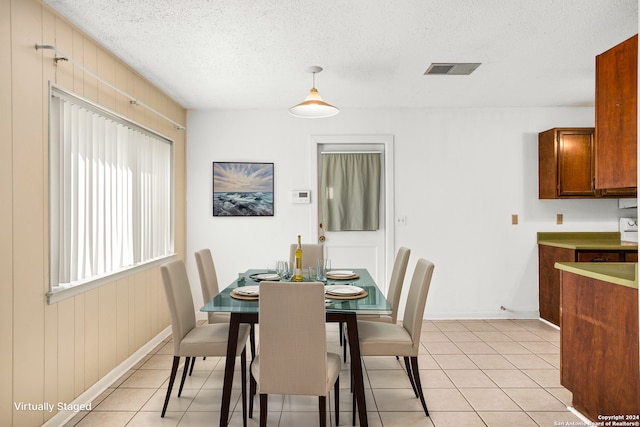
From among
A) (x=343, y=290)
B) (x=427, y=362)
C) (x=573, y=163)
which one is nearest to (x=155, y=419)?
(x=343, y=290)

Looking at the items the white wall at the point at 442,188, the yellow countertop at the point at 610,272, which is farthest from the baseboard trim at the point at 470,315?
the yellow countertop at the point at 610,272

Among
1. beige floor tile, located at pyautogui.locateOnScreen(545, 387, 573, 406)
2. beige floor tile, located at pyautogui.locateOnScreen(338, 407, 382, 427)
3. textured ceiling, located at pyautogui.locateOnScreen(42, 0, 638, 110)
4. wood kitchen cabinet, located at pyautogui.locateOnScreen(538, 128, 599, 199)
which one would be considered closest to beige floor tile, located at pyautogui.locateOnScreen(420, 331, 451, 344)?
beige floor tile, located at pyautogui.locateOnScreen(545, 387, 573, 406)

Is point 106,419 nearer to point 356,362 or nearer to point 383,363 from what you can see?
point 356,362

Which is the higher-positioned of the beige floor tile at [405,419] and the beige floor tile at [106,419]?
the beige floor tile at [106,419]

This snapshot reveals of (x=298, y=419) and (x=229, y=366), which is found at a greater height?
(x=229, y=366)

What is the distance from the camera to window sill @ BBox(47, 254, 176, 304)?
2273 millimetres

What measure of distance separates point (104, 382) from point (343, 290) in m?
1.80

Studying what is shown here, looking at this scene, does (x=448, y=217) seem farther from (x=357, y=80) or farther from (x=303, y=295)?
(x=303, y=295)

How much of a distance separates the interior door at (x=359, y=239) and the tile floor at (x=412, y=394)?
1.14 meters

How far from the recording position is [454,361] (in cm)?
331

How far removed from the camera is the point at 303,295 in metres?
1.90

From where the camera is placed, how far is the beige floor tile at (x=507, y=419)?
2328mm

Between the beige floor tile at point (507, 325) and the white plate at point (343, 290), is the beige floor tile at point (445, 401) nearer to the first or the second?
the white plate at point (343, 290)

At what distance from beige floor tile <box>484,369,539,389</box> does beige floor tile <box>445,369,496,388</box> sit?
0.18 feet
